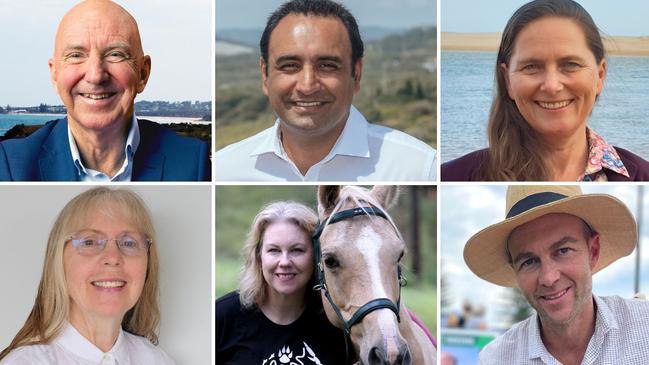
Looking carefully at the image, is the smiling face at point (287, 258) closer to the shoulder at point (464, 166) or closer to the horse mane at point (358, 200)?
the horse mane at point (358, 200)

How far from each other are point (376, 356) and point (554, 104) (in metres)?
1.30

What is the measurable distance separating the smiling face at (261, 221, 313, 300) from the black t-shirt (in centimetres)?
14

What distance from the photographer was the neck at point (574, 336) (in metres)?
4.38

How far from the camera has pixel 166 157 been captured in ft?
14.7

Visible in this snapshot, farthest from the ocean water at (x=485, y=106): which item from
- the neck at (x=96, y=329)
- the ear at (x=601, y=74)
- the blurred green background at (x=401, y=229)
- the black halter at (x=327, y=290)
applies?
the neck at (x=96, y=329)

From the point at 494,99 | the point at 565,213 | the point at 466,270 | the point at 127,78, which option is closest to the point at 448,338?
→ the point at 466,270

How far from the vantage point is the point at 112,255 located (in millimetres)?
4285

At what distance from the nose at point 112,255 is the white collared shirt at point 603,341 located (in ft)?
5.23

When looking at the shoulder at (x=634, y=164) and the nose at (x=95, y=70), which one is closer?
the nose at (x=95, y=70)

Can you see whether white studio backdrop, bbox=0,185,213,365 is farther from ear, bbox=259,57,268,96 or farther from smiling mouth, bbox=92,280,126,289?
Result: ear, bbox=259,57,268,96

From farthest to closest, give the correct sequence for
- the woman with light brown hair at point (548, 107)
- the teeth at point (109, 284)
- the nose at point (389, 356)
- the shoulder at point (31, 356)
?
the woman with light brown hair at point (548, 107)
the teeth at point (109, 284)
the shoulder at point (31, 356)
the nose at point (389, 356)

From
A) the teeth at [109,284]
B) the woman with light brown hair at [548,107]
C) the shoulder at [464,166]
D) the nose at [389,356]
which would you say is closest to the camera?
the nose at [389,356]

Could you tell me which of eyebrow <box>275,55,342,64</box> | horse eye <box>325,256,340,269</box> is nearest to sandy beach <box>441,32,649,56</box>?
eyebrow <box>275,55,342,64</box>

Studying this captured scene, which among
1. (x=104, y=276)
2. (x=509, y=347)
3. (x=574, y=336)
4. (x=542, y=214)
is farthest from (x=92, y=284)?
(x=574, y=336)
